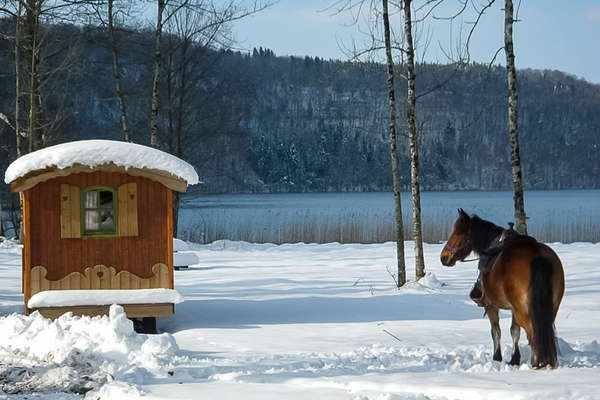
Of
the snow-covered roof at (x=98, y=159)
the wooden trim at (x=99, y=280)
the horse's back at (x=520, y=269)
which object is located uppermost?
the snow-covered roof at (x=98, y=159)

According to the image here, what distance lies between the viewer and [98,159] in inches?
401

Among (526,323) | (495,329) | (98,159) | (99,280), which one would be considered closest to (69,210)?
(98,159)

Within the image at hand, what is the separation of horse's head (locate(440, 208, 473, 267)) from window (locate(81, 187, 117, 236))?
504cm

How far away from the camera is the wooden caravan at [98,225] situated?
1024 cm

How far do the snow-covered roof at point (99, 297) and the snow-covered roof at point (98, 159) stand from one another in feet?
5.33

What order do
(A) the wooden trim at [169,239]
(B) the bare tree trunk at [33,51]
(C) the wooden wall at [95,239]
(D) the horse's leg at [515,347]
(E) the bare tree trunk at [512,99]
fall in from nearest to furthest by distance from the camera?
(D) the horse's leg at [515,347] < (C) the wooden wall at [95,239] < (A) the wooden trim at [169,239] < (E) the bare tree trunk at [512,99] < (B) the bare tree trunk at [33,51]

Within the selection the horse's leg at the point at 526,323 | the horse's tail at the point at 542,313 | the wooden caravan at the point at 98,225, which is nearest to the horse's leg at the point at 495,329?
the horse's leg at the point at 526,323

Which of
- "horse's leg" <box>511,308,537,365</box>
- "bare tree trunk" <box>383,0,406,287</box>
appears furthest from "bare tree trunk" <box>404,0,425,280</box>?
"horse's leg" <box>511,308,537,365</box>

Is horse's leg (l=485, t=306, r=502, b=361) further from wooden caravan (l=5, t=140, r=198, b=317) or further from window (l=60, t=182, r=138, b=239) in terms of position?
window (l=60, t=182, r=138, b=239)

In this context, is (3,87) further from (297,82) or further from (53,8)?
(297,82)

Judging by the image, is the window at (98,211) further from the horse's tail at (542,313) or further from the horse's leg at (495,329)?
the horse's tail at (542,313)

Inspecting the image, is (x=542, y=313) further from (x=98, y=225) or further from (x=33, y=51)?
(x=33, y=51)

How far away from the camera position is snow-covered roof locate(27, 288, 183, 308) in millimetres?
10195

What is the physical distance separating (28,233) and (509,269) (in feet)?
22.0
